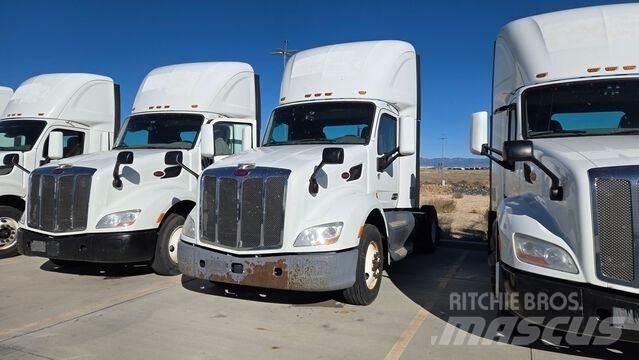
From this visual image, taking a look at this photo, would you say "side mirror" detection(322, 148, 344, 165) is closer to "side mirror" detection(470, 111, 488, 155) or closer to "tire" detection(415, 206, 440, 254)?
"side mirror" detection(470, 111, 488, 155)

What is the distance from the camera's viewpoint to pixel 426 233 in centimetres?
948

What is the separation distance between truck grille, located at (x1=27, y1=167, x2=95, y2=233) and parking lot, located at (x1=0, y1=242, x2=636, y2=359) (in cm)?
88

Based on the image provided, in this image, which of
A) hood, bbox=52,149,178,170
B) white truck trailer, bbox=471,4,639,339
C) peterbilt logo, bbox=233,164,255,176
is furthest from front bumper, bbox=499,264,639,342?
hood, bbox=52,149,178,170

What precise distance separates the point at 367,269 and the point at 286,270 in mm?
1170

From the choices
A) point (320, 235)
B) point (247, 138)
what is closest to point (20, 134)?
point (247, 138)

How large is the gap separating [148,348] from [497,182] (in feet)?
17.5

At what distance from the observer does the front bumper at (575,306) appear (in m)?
3.62

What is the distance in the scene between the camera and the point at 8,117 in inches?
395

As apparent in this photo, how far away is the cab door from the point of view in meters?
6.86

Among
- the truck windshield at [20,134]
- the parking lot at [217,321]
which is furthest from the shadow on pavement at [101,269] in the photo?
the truck windshield at [20,134]

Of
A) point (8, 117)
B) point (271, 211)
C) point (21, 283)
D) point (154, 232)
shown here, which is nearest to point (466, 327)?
point (271, 211)

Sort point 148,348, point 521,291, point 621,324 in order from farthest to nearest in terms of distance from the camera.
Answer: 1. point 148,348
2. point 521,291
3. point 621,324

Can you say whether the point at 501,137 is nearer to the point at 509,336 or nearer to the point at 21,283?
the point at 509,336

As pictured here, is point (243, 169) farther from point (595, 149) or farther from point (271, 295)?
point (595, 149)
